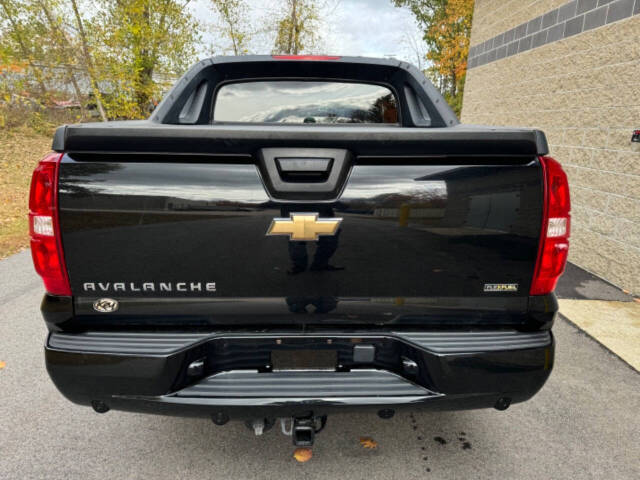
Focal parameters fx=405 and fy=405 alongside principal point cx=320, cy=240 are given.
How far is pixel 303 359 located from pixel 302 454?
2.80ft

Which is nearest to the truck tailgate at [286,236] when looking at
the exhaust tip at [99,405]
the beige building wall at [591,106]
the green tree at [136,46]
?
the exhaust tip at [99,405]

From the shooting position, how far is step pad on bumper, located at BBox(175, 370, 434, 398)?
63.9 inches

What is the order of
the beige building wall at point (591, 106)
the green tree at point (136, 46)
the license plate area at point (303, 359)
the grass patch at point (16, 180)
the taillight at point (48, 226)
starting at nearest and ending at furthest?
the taillight at point (48, 226), the license plate area at point (303, 359), the beige building wall at point (591, 106), the grass patch at point (16, 180), the green tree at point (136, 46)

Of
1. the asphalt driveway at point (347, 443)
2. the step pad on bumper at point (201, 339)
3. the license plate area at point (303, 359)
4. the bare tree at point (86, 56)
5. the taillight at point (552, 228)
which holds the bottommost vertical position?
the asphalt driveway at point (347, 443)

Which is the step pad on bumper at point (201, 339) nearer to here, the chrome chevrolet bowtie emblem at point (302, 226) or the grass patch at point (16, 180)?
the chrome chevrolet bowtie emblem at point (302, 226)

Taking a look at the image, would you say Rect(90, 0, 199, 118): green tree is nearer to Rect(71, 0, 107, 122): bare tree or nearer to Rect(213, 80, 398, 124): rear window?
Rect(71, 0, 107, 122): bare tree

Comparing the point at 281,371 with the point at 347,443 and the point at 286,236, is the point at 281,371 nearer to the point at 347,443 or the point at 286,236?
the point at 286,236

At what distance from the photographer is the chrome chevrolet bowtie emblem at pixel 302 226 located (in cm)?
155

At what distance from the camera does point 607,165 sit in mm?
4938

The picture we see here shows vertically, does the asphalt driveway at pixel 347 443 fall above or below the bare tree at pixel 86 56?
below

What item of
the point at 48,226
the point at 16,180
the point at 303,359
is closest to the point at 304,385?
the point at 303,359

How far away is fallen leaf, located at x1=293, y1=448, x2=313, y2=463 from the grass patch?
5837 millimetres

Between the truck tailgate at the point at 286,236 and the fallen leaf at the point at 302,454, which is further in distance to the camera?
the fallen leaf at the point at 302,454

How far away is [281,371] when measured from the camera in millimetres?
1677
